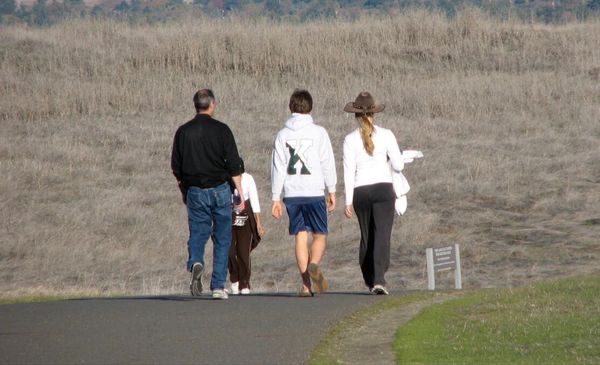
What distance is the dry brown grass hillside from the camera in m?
26.5

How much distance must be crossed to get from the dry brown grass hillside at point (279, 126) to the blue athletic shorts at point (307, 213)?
7274 millimetres

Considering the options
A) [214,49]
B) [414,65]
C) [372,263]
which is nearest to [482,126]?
[414,65]

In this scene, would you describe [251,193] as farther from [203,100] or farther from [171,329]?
[171,329]

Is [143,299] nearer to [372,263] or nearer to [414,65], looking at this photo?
[372,263]

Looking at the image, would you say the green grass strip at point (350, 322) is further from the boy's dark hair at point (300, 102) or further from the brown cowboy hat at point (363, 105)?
the boy's dark hair at point (300, 102)

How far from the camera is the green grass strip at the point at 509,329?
32.8ft

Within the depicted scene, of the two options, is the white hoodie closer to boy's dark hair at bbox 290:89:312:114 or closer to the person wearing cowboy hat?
boy's dark hair at bbox 290:89:312:114

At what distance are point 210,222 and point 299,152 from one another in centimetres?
111

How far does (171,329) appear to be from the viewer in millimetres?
11055

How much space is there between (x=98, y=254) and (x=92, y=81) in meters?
17.5

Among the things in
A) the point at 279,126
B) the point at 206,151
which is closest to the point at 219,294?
the point at 206,151

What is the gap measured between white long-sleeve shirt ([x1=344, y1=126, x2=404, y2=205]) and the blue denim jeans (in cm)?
A: 127

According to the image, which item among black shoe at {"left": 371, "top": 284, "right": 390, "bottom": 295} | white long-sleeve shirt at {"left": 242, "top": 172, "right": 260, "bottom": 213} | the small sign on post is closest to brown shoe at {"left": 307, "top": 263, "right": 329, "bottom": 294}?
black shoe at {"left": 371, "top": 284, "right": 390, "bottom": 295}

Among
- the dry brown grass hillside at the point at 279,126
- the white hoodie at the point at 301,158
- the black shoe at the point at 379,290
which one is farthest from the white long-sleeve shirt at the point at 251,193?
the dry brown grass hillside at the point at 279,126
